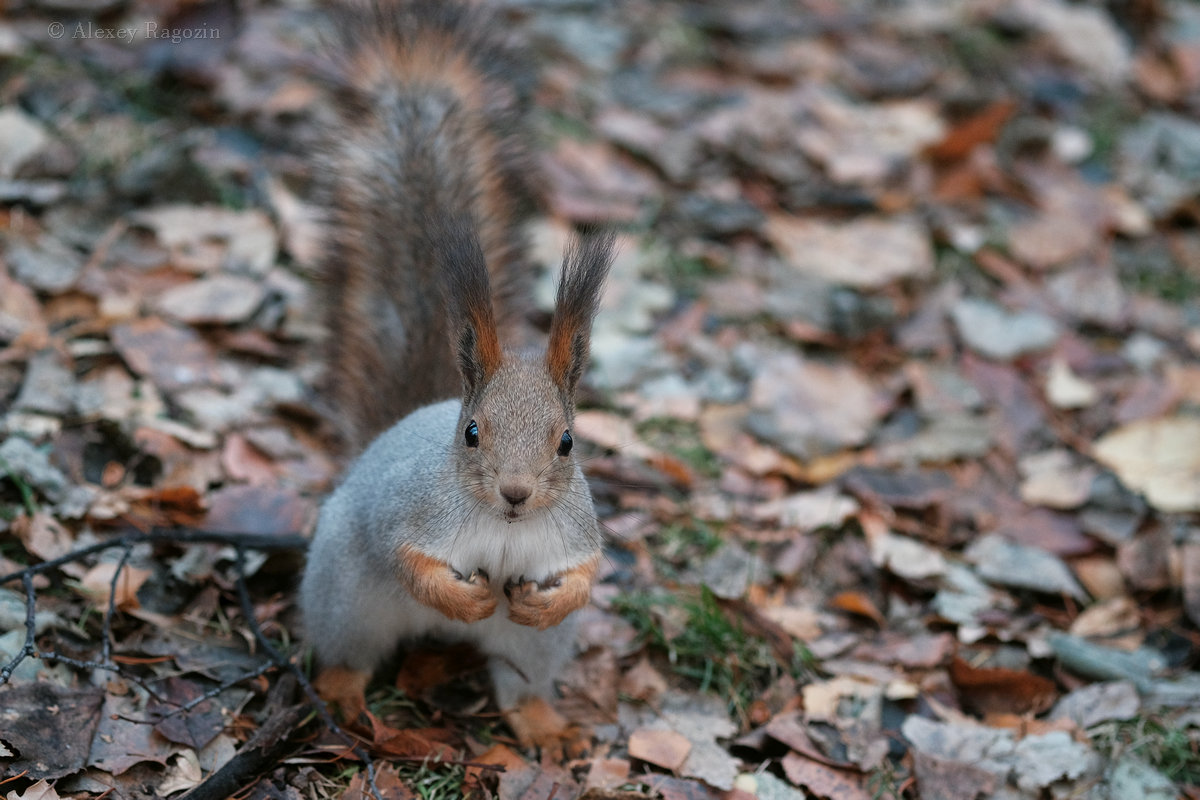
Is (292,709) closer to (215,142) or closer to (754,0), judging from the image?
(215,142)

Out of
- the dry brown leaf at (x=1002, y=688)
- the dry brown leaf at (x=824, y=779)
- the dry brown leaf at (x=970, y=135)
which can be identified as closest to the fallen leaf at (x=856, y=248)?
the dry brown leaf at (x=970, y=135)

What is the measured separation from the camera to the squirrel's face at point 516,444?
5.42ft

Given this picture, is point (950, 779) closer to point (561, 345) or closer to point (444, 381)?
point (561, 345)

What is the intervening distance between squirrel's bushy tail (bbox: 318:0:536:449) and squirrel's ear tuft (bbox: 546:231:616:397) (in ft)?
1.42

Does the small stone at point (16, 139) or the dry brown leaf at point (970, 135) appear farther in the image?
the dry brown leaf at point (970, 135)

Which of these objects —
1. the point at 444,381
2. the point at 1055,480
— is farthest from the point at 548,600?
the point at 1055,480

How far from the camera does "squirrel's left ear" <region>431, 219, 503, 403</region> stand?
5.48ft

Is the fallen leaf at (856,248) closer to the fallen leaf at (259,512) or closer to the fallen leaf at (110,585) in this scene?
the fallen leaf at (259,512)

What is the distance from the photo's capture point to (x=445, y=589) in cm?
176

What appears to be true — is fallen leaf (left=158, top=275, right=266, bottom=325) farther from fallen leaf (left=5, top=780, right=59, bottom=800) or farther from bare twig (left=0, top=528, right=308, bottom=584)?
fallen leaf (left=5, top=780, right=59, bottom=800)

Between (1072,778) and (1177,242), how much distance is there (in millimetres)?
2171

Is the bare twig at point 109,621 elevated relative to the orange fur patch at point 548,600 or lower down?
lower down

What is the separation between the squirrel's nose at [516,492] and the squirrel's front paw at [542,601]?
215 millimetres

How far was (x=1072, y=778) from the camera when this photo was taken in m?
2.05
